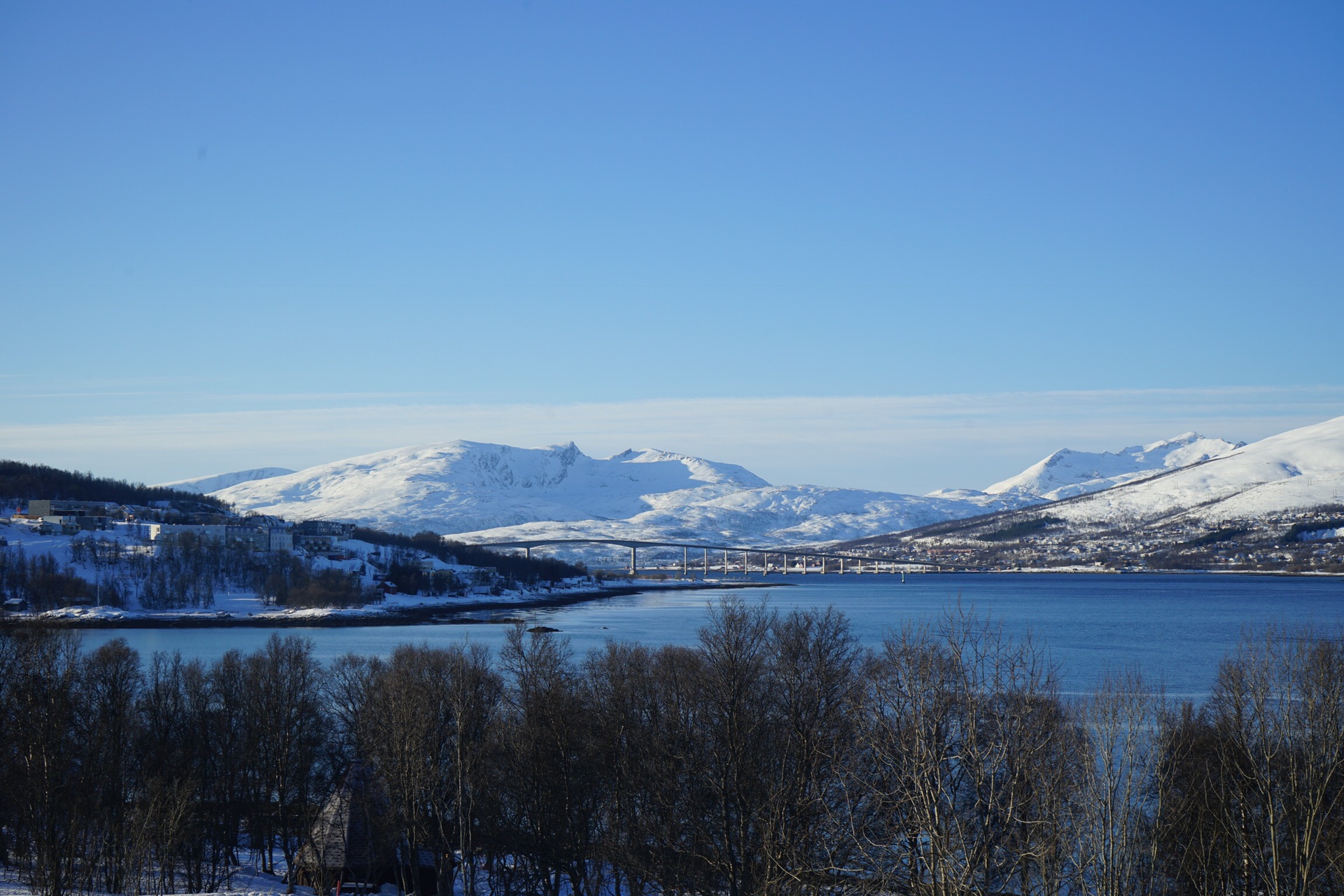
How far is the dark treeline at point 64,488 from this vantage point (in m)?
117

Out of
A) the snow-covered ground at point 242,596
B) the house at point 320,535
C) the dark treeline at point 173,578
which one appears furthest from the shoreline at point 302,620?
the house at point 320,535

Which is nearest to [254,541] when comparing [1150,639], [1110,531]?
[1150,639]

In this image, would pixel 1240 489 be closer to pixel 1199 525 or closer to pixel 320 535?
pixel 1199 525

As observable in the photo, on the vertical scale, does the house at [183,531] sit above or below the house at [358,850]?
above

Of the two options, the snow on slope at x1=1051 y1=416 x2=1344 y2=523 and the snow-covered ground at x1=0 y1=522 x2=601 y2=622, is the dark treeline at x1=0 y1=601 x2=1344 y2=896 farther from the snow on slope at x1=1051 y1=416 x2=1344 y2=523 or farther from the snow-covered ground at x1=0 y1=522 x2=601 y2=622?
the snow on slope at x1=1051 y1=416 x2=1344 y2=523

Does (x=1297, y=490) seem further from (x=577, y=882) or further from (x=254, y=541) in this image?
(x=577, y=882)

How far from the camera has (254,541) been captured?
102 m

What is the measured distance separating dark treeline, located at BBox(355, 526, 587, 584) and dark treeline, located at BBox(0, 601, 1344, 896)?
9124 cm

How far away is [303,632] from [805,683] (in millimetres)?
54847

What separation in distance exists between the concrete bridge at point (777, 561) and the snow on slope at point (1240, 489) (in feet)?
127

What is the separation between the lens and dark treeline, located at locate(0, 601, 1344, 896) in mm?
12031

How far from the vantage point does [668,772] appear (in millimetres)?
16641

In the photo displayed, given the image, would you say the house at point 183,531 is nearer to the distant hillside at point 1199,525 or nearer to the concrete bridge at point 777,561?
the concrete bridge at point 777,561

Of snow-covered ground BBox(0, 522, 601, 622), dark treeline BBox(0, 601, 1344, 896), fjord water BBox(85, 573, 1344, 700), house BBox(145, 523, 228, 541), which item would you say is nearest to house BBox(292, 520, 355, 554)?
snow-covered ground BBox(0, 522, 601, 622)
